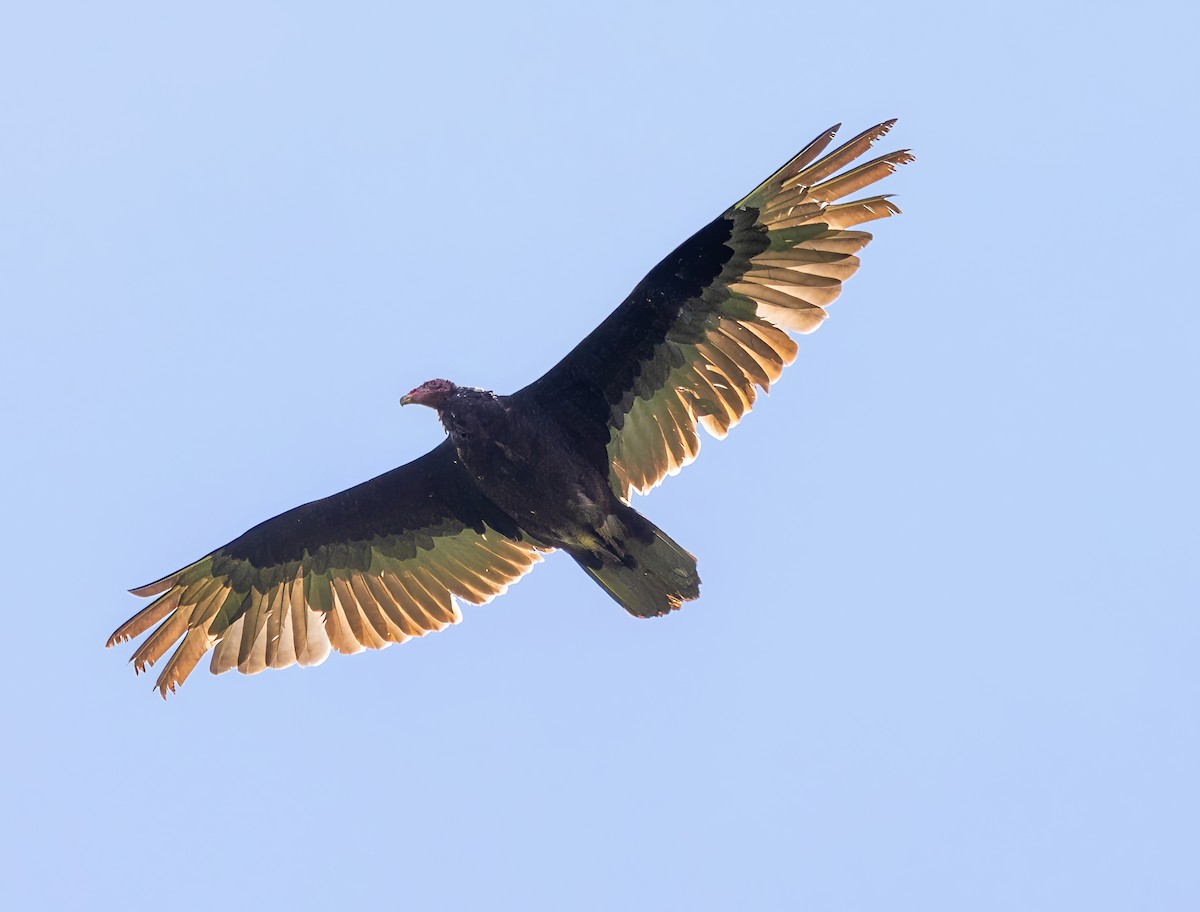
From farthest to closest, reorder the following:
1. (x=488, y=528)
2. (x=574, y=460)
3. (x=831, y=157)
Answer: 1. (x=488, y=528)
2. (x=574, y=460)
3. (x=831, y=157)

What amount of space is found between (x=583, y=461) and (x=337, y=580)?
2.08m

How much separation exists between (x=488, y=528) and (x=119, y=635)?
95.6 inches

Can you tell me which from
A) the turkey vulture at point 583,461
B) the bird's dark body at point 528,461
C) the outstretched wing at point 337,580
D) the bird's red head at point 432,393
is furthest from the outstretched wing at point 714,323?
the outstretched wing at point 337,580

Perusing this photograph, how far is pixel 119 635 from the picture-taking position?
10.5 meters

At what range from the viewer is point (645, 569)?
9.56 meters

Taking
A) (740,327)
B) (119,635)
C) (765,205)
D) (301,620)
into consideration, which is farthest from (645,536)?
(119,635)

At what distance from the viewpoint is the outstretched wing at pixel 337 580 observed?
1054 cm

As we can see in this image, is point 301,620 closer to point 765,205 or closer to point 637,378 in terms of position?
point 637,378

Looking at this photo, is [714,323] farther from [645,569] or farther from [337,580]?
[337,580]

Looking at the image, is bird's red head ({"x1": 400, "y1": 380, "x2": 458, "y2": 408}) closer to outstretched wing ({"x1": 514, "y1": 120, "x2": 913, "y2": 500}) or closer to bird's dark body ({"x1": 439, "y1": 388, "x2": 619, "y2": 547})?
bird's dark body ({"x1": 439, "y1": 388, "x2": 619, "y2": 547})

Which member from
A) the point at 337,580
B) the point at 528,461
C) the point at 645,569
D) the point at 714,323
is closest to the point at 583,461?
the point at 528,461

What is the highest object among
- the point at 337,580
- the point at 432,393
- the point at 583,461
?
the point at 337,580

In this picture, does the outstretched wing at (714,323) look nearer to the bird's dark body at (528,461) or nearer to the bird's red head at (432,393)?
the bird's dark body at (528,461)

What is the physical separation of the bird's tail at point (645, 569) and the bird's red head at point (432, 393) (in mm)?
1205
